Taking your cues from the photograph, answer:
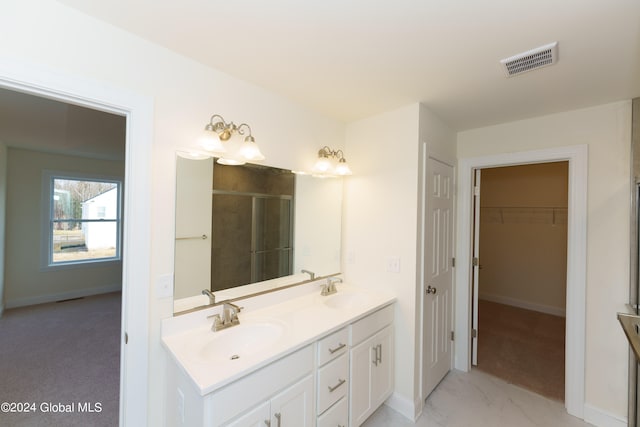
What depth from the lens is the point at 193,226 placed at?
1.59 meters

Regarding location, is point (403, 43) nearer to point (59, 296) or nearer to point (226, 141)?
point (226, 141)

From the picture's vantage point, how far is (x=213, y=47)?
1417 millimetres

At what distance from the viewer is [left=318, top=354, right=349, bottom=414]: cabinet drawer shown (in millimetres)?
1523

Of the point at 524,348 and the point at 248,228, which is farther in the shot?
the point at 524,348

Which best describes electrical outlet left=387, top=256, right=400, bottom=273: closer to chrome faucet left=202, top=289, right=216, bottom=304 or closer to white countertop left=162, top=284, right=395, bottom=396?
white countertop left=162, top=284, right=395, bottom=396

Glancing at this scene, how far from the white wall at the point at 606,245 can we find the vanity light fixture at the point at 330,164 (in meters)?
1.86

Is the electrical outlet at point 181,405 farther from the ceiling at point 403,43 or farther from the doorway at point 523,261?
the doorway at point 523,261

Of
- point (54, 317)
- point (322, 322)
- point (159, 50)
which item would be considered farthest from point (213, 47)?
point (54, 317)

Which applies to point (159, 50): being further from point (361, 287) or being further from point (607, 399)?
point (607, 399)

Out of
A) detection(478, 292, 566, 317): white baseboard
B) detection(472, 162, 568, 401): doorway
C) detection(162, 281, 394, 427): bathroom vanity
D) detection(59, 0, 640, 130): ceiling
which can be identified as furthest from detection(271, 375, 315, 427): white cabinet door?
detection(478, 292, 566, 317): white baseboard

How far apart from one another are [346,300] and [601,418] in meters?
2.06

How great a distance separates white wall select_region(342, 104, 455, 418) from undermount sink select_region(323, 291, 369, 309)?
0.16 metres

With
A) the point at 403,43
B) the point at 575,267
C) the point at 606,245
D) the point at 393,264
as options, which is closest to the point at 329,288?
the point at 393,264

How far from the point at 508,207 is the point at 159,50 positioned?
5.29m
